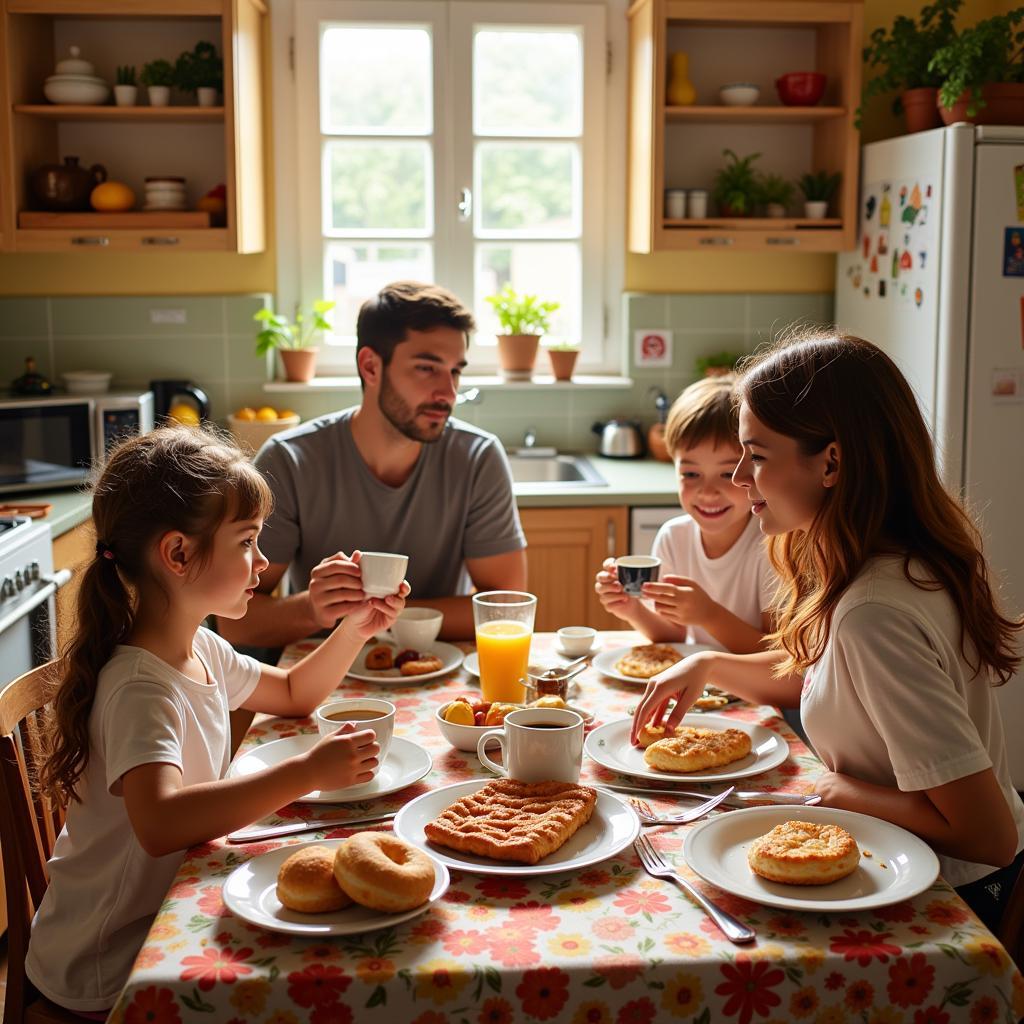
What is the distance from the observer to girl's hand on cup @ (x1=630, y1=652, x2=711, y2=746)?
5.20 feet

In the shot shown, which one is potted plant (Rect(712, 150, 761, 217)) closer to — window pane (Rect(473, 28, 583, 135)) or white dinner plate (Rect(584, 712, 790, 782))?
window pane (Rect(473, 28, 583, 135))

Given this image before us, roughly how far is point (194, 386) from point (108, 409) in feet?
1.63

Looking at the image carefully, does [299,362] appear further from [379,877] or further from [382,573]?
[379,877]

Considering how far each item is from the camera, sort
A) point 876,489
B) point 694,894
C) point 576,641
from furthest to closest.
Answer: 1. point 576,641
2. point 876,489
3. point 694,894

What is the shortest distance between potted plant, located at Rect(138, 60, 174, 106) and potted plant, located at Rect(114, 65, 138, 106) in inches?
1.7

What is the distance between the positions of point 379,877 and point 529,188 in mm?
3172

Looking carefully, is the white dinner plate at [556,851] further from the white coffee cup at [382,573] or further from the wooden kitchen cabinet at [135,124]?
the wooden kitchen cabinet at [135,124]

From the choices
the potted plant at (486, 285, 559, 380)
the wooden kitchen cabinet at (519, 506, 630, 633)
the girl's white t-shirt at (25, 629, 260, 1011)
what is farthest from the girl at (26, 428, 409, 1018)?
the potted plant at (486, 285, 559, 380)

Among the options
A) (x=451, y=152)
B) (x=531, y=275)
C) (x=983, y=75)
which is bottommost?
(x=531, y=275)

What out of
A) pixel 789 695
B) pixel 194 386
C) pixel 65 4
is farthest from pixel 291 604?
pixel 65 4

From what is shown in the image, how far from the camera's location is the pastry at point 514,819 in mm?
1239

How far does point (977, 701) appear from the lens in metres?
1.42

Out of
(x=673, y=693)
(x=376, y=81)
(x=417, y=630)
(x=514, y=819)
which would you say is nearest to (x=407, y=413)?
(x=417, y=630)

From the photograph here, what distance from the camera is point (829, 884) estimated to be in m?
1.19
